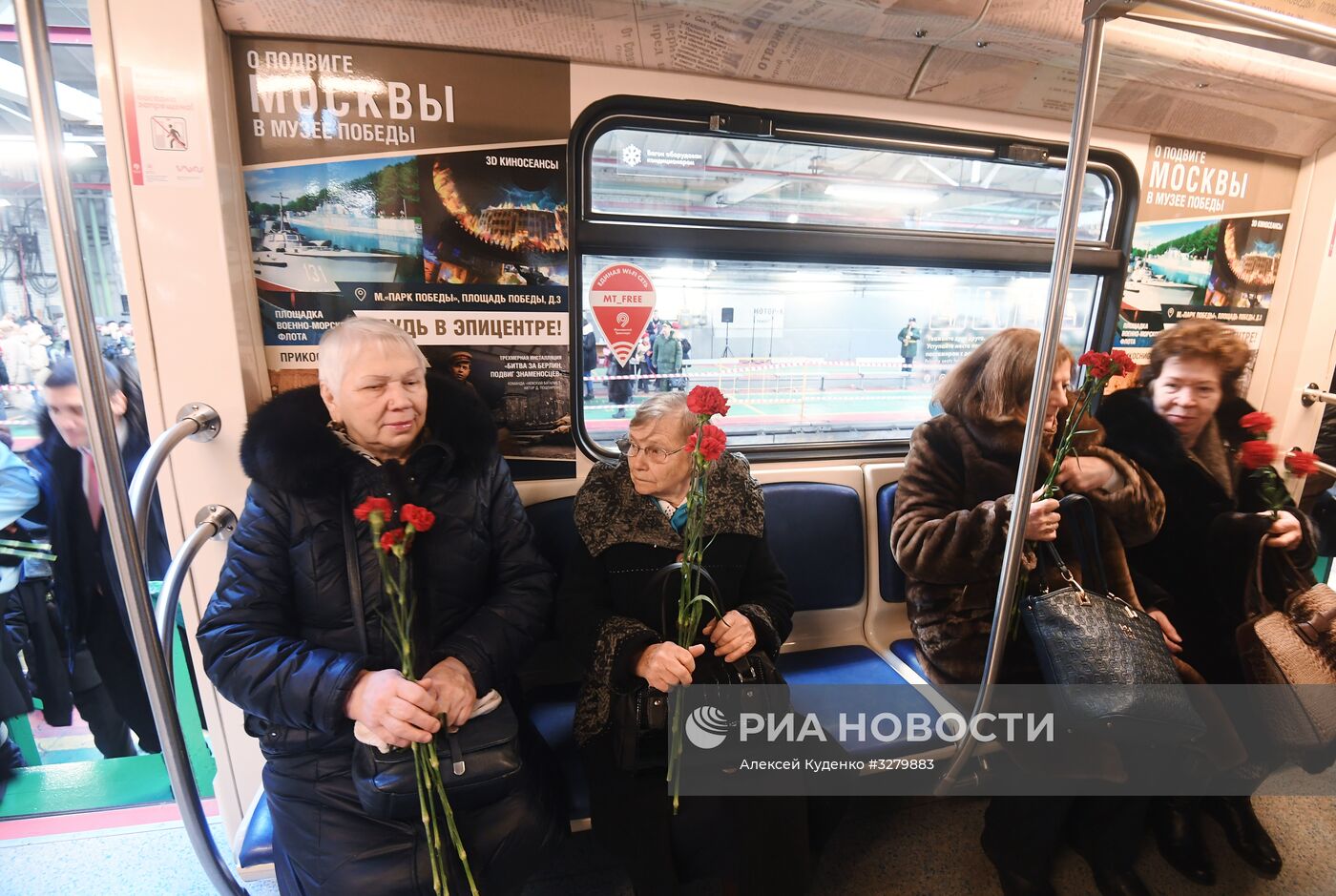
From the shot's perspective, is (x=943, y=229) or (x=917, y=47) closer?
(x=917, y=47)

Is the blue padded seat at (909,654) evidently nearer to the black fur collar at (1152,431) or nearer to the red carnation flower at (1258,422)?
the black fur collar at (1152,431)

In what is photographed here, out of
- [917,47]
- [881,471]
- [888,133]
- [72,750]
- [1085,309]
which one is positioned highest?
[917,47]

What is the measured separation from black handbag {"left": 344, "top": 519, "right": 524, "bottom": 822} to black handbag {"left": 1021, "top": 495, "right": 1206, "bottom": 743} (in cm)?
142

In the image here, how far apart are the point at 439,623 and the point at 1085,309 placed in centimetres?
279

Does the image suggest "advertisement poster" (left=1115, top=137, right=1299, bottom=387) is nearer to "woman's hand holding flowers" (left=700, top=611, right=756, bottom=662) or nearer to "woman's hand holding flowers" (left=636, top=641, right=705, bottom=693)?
"woman's hand holding flowers" (left=700, top=611, right=756, bottom=662)

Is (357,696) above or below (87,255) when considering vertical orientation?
below

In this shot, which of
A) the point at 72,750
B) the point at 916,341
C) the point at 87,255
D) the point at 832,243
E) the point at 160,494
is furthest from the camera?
the point at 916,341

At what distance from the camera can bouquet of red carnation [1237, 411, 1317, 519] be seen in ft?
5.73

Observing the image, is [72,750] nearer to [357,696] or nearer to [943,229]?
[357,696]

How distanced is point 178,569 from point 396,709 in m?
0.64

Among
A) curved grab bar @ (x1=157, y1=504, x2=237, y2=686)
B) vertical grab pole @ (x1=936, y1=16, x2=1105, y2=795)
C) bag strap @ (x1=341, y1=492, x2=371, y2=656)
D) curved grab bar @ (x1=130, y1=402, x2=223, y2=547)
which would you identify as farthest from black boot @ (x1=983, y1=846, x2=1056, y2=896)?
curved grab bar @ (x1=130, y1=402, x2=223, y2=547)

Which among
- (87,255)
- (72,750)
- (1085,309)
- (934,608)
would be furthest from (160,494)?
(1085,309)

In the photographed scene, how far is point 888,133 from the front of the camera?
79.7 inches

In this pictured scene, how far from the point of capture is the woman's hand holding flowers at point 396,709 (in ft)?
3.85
